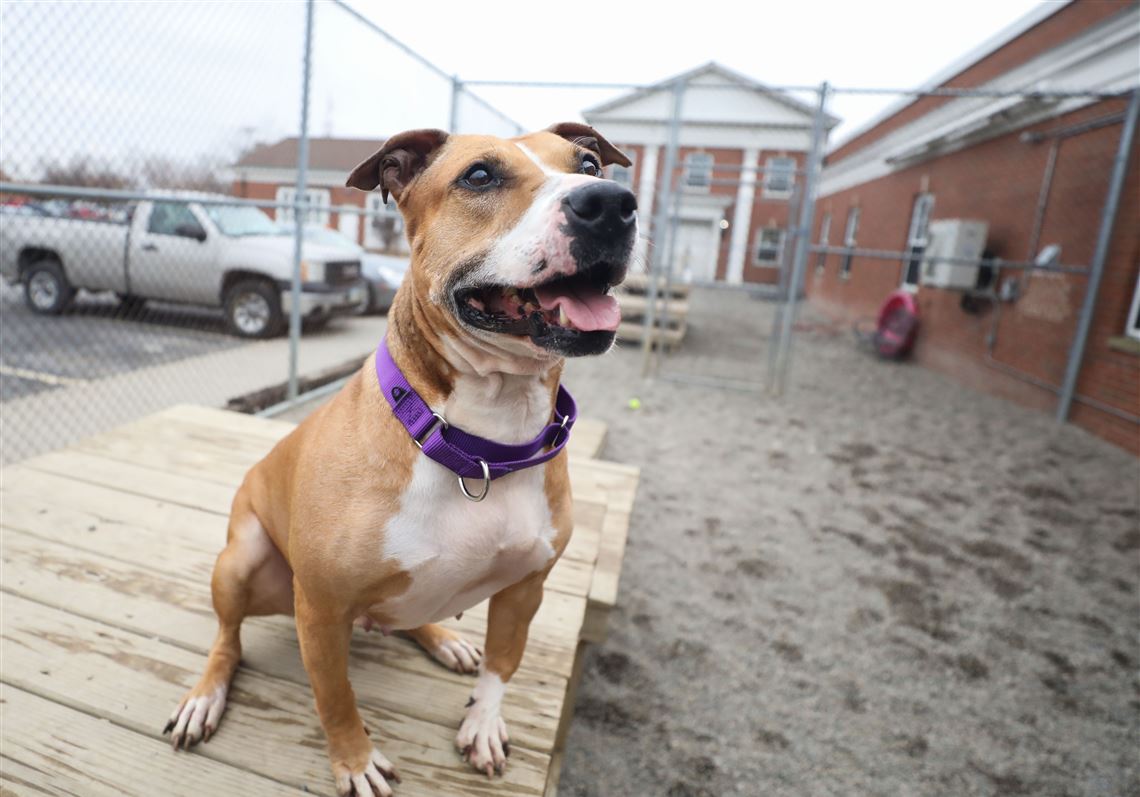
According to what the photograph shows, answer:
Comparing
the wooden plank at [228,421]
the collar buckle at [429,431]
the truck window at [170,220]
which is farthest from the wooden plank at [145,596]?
the truck window at [170,220]

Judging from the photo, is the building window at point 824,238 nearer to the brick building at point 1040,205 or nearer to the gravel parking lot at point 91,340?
the brick building at point 1040,205

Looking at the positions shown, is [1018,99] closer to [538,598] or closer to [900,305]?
[900,305]

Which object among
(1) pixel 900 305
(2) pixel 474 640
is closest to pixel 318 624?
(2) pixel 474 640

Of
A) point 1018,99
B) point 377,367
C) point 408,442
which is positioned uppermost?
point 1018,99

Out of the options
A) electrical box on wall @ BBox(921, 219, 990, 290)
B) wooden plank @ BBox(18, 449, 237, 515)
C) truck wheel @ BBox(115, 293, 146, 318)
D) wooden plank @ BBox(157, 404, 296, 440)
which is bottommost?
wooden plank @ BBox(18, 449, 237, 515)

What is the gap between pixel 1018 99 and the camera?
23.6ft

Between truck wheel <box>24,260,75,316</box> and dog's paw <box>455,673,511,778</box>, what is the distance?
19.4ft

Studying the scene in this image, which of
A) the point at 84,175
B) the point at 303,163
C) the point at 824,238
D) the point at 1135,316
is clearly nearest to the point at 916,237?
the point at 1135,316

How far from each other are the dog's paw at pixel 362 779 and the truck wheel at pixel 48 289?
5.86m

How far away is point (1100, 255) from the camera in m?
5.81

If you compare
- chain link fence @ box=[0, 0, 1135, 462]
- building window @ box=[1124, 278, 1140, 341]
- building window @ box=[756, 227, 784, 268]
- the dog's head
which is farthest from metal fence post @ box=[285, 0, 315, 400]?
building window @ box=[756, 227, 784, 268]

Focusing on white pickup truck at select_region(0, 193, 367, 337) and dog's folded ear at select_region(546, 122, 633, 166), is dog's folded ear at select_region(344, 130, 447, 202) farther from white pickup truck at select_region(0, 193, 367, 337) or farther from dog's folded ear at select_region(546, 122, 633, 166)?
white pickup truck at select_region(0, 193, 367, 337)

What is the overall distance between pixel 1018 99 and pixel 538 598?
8.38 metres

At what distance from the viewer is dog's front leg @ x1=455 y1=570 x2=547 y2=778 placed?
4.75 feet
